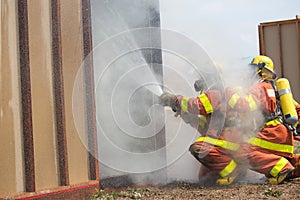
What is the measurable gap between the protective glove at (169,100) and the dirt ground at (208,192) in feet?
2.68

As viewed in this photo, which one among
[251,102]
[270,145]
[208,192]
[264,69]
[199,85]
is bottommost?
[208,192]

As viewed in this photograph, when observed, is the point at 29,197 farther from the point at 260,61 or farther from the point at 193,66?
the point at 260,61

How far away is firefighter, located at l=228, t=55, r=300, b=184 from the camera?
575 centimetres

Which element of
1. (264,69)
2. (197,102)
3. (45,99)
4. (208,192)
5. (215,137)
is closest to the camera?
(45,99)

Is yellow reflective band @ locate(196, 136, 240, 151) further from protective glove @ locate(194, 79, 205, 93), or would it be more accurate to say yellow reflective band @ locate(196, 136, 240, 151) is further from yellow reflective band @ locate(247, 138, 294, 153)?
protective glove @ locate(194, 79, 205, 93)

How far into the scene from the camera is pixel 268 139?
5895 millimetres

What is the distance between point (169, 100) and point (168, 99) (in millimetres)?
16

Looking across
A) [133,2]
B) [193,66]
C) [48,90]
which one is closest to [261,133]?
[193,66]

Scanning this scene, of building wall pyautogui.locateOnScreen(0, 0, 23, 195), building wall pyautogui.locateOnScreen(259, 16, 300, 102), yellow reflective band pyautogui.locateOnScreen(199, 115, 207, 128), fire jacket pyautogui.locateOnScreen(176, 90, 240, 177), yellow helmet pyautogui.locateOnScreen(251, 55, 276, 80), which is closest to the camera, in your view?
building wall pyautogui.locateOnScreen(0, 0, 23, 195)

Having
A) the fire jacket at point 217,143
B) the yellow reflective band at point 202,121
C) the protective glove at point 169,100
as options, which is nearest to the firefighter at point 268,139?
the fire jacket at point 217,143

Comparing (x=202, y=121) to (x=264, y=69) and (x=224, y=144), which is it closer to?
(x=224, y=144)

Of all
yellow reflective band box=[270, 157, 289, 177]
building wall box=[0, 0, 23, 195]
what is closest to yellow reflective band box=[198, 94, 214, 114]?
yellow reflective band box=[270, 157, 289, 177]

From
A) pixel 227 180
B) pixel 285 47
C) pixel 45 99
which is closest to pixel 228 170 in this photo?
pixel 227 180

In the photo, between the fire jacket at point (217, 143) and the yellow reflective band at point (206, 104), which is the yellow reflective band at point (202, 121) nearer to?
the fire jacket at point (217, 143)
